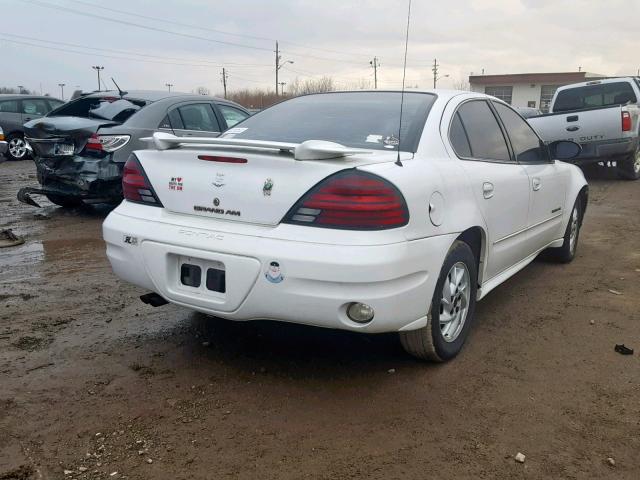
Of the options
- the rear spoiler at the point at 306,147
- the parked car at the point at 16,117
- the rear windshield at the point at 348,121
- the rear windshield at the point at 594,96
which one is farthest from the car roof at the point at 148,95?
the parked car at the point at 16,117

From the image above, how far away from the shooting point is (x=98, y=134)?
676cm

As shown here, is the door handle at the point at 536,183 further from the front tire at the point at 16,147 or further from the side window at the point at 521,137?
the front tire at the point at 16,147

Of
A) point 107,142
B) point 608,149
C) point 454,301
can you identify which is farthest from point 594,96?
point 454,301

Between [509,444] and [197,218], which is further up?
[197,218]

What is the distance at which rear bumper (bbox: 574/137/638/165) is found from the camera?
10219mm

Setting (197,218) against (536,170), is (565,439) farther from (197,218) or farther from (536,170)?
(536,170)

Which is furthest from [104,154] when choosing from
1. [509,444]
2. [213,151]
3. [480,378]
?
[509,444]

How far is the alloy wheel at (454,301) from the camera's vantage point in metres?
3.23

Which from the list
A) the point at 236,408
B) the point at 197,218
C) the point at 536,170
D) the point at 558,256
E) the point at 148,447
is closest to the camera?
the point at 148,447

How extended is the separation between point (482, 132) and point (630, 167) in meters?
9.11

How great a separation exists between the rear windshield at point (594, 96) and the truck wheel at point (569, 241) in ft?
22.8

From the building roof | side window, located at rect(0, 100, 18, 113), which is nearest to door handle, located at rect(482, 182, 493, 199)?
side window, located at rect(0, 100, 18, 113)

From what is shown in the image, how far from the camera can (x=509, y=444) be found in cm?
257

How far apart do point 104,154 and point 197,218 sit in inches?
169
